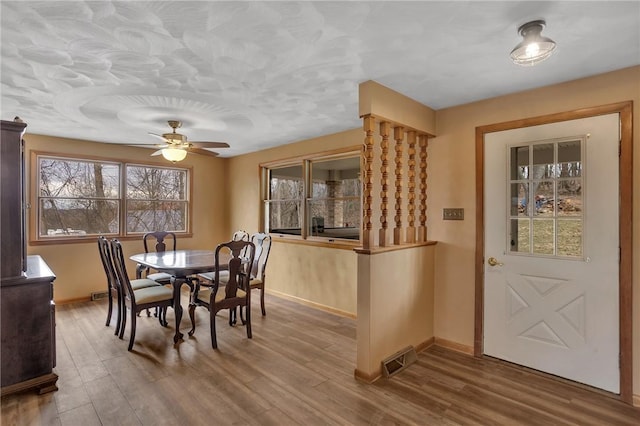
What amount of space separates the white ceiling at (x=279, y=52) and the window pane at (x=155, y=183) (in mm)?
1899

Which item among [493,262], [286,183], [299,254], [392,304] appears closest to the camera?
[392,304]

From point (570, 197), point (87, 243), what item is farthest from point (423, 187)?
point (87, 243)

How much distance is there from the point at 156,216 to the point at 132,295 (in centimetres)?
263

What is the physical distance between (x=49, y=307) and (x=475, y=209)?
12.4 ft

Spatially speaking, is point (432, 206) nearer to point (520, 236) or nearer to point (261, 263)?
point (520, 236)

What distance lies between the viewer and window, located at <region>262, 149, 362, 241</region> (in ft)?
14.5

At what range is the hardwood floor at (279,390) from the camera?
2.15 m

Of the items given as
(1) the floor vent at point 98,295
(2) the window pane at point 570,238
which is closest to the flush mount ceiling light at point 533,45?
(2) the window pane at point 570,238

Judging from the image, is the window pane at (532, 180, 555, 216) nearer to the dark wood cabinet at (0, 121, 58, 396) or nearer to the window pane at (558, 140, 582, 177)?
the window pane at (558, 140, 582, 177)

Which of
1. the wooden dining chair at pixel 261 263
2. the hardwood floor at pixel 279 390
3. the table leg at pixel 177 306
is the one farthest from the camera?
the wooden dining chair at pixel 261 263

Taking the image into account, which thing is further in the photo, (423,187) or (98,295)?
(98,295)

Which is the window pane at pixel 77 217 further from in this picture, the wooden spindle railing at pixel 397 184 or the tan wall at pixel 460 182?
the tan wall at pixel 460 182

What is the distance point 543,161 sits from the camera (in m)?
2.78

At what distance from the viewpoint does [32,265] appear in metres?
3.14
